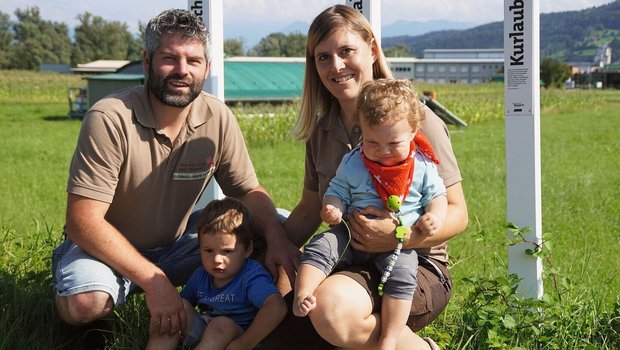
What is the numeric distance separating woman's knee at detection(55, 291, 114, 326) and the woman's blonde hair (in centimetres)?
112

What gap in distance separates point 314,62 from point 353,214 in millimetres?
832

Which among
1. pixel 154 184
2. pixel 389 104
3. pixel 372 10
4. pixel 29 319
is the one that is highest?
pixel 372 10

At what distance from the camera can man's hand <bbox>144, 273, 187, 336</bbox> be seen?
3332mm

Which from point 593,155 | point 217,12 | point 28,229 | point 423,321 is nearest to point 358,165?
point 423,321

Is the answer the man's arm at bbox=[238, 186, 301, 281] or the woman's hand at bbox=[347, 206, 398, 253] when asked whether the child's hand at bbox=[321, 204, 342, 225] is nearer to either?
the woman's hand at bbox=[347, 206, 398, 253]

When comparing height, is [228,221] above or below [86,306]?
above

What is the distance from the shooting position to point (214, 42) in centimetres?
425

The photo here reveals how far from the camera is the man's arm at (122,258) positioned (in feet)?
11.0

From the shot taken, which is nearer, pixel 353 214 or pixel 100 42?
pixel 353 214

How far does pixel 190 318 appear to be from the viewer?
3428mm

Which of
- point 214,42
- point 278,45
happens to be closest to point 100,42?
point 278,45

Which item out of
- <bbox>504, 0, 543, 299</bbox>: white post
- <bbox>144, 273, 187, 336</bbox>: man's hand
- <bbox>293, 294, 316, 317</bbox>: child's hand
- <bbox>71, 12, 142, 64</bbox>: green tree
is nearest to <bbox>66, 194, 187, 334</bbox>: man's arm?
<bbox>144, 273, 187, 336</bbox>: man's hand

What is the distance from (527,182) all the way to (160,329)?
1781mm

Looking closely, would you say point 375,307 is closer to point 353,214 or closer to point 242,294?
point 353,214
